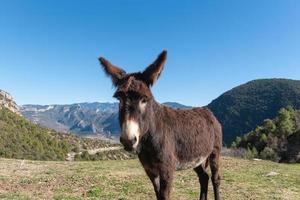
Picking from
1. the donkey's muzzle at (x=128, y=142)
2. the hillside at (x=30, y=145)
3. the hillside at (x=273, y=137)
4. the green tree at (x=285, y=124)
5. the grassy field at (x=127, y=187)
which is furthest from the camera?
the green tree at (x=285, y=124)

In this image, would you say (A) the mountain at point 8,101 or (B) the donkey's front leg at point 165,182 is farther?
(A) the mountain at point 8,101

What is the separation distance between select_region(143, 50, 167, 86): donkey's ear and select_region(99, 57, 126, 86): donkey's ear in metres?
0.54

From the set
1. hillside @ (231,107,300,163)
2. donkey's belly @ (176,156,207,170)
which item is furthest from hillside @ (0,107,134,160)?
donkey's belly @ (176,156,207,170)

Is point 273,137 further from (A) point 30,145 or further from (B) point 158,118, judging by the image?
(B) point 158,118

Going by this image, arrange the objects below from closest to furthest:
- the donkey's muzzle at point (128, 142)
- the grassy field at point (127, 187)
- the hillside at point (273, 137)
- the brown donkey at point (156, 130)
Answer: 1. the donkey's muzzle at point (128, 142)
2. the brown donkey at point (156, 130)
3. the grassy field at point (127, 187)
4. the hillside at point (273, 137)

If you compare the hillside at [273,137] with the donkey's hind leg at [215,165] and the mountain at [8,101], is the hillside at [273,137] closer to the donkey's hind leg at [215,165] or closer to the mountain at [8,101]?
the donkey's hind leg at [215,165]

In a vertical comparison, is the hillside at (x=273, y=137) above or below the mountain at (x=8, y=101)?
below

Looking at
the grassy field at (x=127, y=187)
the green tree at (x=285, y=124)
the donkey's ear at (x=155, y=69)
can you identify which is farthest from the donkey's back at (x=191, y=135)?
the green tree at (x=285, y=124)

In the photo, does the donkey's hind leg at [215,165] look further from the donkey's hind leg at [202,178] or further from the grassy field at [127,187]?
the grassy field at [127,187]

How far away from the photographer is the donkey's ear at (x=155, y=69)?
6.45 metres

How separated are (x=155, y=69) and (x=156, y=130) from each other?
128cm

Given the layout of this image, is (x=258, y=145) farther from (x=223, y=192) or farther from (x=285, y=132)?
(x=223, y=192)

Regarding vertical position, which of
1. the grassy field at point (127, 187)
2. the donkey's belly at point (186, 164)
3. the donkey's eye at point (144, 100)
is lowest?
the grassy field at point (127, 187)

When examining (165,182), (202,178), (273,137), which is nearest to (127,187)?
(202,178)
